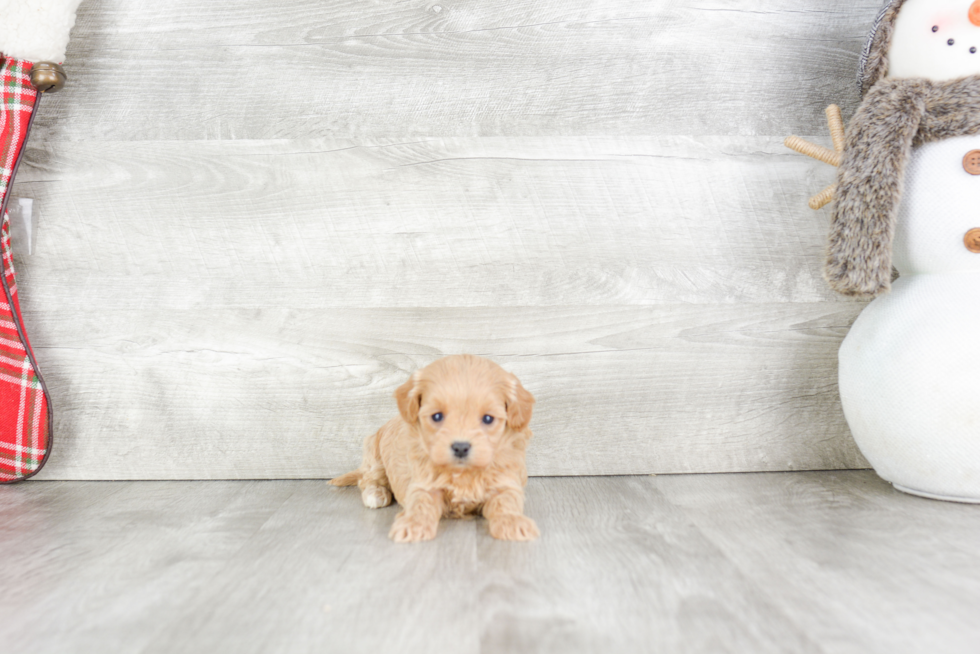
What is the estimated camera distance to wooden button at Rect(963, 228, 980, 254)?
942 mm

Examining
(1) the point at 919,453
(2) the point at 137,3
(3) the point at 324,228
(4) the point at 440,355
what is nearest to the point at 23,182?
(2) the point at 137,3

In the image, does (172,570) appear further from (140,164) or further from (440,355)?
(140,164)

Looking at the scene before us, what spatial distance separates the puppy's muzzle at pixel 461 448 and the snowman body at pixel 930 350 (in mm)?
610

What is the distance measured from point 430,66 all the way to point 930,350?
35.0 inches

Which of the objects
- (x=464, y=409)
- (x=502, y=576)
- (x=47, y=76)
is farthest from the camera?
(x=47, y=76)

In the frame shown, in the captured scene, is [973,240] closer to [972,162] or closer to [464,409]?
[972,162]

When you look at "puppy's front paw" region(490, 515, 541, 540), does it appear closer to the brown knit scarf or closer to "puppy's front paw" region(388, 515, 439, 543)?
"puppy's front paw" region(388, 515, 439, 543)

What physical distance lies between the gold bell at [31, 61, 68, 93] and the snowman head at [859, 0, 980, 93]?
1253 millimetres

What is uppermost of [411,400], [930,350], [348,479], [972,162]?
[972,162]

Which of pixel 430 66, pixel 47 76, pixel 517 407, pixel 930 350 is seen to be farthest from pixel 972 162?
pixel 47 76

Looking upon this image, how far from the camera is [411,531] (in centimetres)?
85

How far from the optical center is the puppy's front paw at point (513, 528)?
0.85 meters

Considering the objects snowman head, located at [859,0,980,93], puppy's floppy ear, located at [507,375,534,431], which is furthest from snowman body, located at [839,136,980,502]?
puppy's floppy ear, located at [507,375,534,431]

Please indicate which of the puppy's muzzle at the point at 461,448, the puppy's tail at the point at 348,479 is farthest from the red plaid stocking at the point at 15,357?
the puppy's muzzle at the point at 461,448
